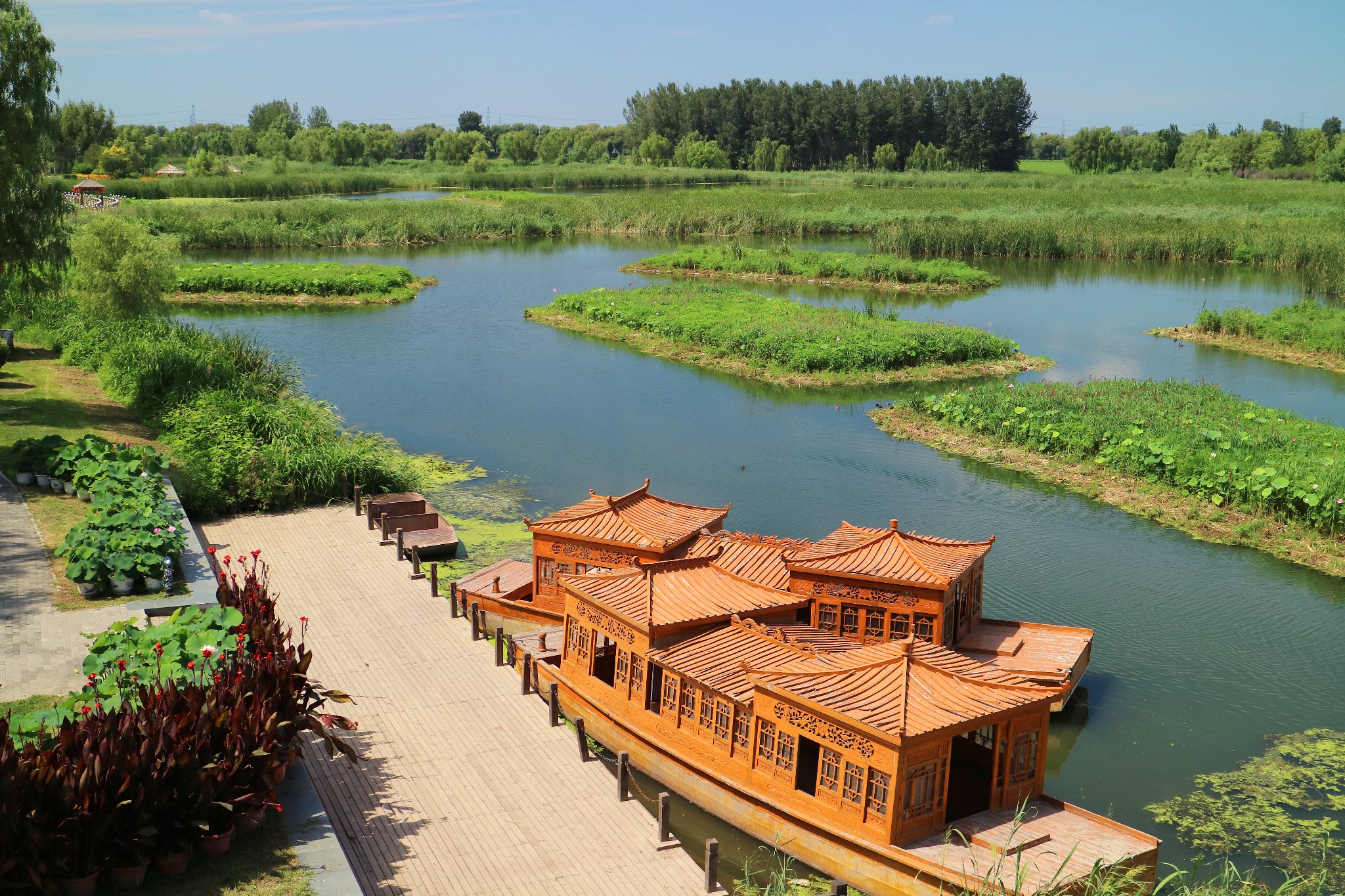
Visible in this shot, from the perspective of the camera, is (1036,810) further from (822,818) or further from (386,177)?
(386,177)

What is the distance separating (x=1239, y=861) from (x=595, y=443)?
18.4 meters

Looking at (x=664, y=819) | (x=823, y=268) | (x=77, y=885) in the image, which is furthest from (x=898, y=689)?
(x=823, y=268)

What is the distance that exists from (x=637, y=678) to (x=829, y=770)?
2969mm

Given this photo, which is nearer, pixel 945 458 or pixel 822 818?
pixel 822 818

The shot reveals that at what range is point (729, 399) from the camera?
33125 mm

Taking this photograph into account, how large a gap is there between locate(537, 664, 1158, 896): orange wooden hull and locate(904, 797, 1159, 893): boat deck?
0.37ft

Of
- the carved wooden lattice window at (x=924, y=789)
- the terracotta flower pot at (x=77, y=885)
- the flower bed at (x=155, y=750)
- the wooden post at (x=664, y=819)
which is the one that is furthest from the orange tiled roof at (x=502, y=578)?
→ the terracotta flower pot at (x=77, y=885)

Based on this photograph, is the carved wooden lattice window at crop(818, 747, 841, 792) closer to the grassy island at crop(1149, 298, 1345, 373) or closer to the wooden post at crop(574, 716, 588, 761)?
the wooden post at crop(574, 716, 588, 761)

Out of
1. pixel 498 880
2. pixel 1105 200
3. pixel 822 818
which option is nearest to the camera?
pixel 498 880

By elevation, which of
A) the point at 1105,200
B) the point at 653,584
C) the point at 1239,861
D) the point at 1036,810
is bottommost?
the point at 1239,861

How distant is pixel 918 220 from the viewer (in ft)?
218

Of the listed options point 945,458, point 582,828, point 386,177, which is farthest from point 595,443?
point 386,177

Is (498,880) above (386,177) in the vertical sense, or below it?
below

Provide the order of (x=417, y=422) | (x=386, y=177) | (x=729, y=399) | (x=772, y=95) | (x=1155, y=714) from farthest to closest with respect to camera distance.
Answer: (x=772, y=95)
(x=386, y=177)
(x=729, y=399)
(x=417, y=422)
(x=1155, y=714)
